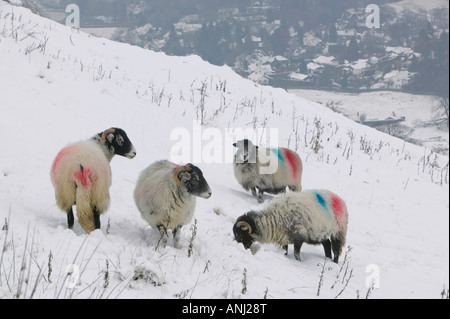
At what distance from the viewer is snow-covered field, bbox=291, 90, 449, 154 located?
92.9 feet

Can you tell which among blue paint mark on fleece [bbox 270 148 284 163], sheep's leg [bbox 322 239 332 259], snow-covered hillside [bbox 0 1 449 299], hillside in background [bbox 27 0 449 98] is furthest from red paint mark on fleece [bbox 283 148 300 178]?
hillside in background [bbox 27 0 449 98]

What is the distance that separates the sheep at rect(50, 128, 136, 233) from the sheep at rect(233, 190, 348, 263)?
75.9 inches

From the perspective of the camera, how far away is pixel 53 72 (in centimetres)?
→ 1146

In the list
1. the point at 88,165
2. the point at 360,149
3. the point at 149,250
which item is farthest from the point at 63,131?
the point at 360,149

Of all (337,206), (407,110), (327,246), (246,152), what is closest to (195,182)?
(337,206)

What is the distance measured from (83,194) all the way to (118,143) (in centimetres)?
123

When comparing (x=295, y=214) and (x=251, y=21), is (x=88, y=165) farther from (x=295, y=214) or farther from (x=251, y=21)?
(x=251, y=21)

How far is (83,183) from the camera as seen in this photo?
5.09m

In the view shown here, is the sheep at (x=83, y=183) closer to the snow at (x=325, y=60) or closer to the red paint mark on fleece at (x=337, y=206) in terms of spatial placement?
the red paint mark on fleece at (x=337, y=206)

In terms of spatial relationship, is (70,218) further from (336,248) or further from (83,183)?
(336,248)

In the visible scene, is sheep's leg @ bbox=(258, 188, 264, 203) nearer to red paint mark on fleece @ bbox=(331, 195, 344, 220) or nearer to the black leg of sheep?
red paint mark on fleece @ bbox=(331, 195, 344, 220)

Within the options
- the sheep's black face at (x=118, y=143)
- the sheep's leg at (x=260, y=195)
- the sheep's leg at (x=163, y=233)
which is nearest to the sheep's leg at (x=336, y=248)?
the sheep's leg at (x=260, y=195)

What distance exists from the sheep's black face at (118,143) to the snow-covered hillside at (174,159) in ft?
2.74

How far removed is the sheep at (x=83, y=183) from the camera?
201 inches
